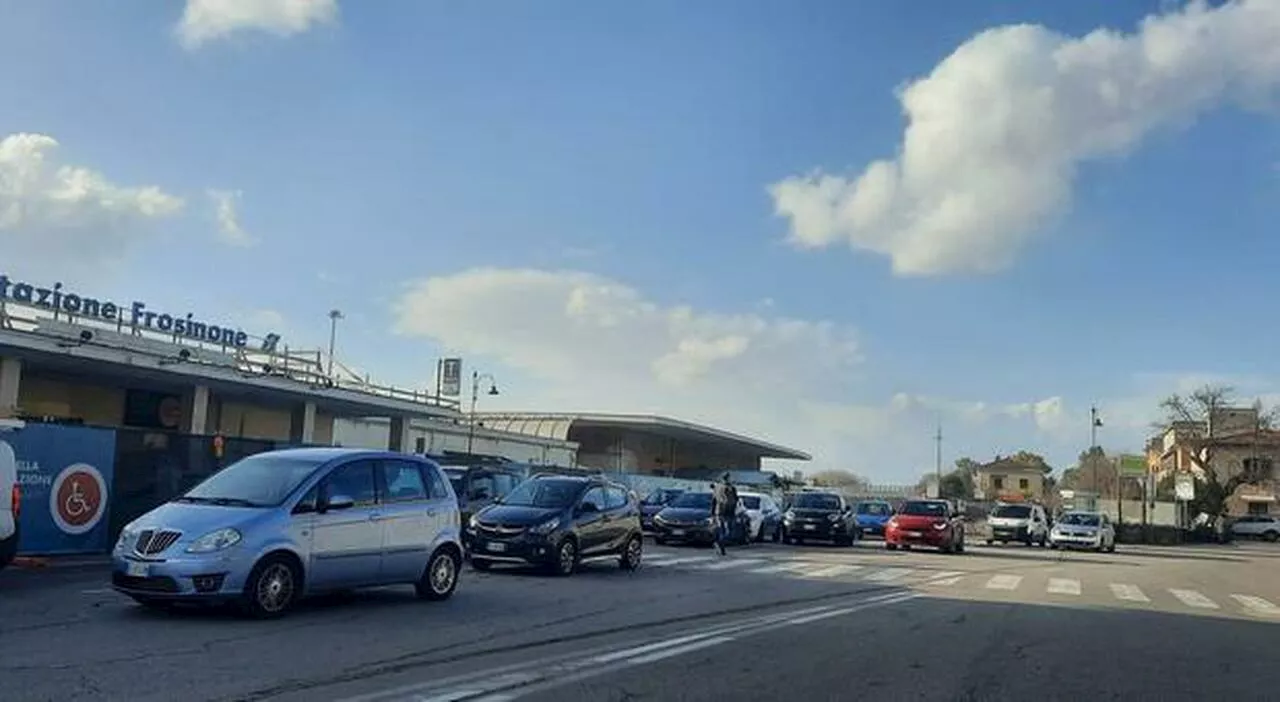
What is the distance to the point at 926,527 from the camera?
3369cm

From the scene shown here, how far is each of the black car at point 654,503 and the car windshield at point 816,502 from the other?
3.73m

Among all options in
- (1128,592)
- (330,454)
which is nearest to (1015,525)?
(1128,592)

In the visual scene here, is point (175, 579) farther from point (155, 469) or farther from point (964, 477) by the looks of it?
point (964, 477)

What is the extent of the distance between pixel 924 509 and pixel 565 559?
18.8m

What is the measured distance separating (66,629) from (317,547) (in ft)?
8.41

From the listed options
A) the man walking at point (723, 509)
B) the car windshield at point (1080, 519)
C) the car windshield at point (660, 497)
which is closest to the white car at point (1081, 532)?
the car windshield at point (1080, 519)

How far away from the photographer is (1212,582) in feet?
84.3

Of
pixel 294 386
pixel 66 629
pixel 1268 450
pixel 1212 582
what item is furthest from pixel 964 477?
pixel 66 629

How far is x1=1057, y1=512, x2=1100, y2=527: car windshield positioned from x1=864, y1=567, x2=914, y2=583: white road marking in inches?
799

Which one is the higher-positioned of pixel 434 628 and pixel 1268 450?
pixel 1268 450

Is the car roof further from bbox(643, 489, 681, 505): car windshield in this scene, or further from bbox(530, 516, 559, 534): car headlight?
bbox(643, 489, 681, 505): car windshield

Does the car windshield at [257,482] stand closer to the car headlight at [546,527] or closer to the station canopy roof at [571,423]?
the car headlight at [546,527]

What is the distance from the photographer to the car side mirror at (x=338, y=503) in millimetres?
12516

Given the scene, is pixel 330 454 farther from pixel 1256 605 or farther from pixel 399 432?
pixel 399 432
